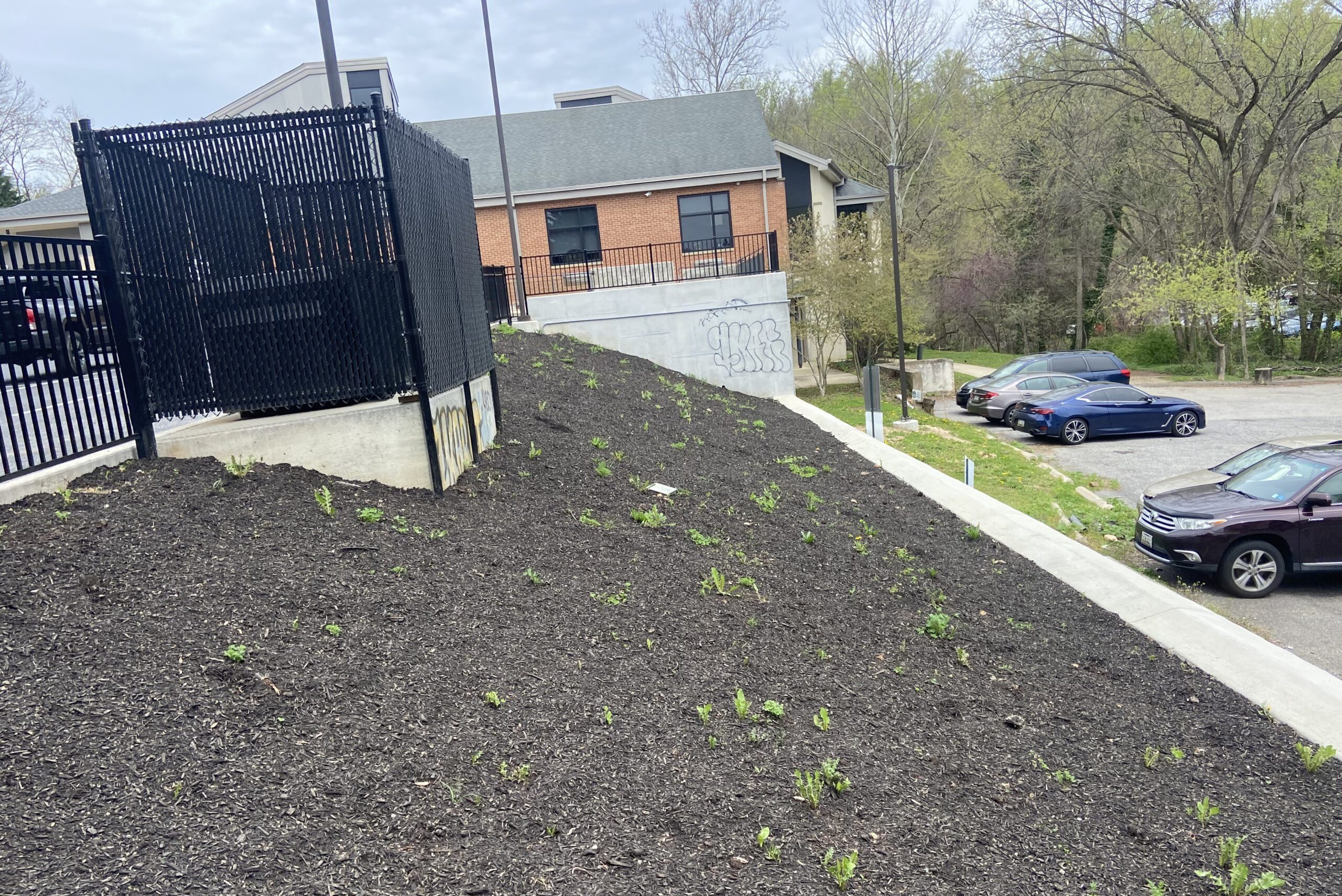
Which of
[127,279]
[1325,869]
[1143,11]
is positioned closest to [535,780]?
[1325,869]

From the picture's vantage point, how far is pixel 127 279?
562 centimetres

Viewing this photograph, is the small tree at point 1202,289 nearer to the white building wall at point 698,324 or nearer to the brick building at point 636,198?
the brick building at point 636,198

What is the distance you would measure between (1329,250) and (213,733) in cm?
3972

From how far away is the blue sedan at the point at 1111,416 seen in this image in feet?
60.5

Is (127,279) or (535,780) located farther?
(127,279)

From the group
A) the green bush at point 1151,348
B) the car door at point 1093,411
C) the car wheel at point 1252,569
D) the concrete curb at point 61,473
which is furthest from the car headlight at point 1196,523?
the green bush at point 1151,348

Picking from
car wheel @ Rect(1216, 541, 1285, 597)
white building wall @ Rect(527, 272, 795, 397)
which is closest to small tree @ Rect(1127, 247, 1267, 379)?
white building wall @ Rect(527, 272, 795, 397)

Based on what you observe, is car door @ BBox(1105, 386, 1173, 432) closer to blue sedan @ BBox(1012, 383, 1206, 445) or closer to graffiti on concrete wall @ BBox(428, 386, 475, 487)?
blue sedan @ BBox(1012, 383, 1206, 445)

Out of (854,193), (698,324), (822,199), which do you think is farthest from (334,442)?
(854,193)

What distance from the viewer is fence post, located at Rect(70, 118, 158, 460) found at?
5.48 meters

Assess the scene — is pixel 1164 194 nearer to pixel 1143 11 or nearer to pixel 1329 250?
pixel 1329 250

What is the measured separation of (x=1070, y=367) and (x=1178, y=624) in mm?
A: 18714

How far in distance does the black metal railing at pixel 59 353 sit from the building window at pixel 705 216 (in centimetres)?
2287

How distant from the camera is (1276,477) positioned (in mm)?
9383
